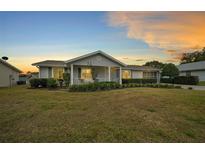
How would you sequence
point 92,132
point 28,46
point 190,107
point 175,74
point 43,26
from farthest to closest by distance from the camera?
1. point 175,74
2. point 28,46
3. point 43,26
4. point 190,107
5. point 92,132

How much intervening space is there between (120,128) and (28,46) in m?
11.9

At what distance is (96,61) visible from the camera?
16.3m

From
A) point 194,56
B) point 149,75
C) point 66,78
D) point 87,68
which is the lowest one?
point 66,78

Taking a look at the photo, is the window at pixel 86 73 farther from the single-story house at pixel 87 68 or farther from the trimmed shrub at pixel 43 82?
the trimmed shrub at pixel 43 82

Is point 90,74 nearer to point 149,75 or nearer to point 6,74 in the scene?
point 149,75

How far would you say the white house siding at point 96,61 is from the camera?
51.4 feet

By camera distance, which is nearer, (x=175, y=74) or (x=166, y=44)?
(x=166, y=44)

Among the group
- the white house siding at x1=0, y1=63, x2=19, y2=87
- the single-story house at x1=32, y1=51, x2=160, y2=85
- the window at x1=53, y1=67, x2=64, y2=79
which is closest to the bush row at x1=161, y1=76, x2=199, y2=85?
the single-story house at x1=32, y1=51, x2=160, y2=85

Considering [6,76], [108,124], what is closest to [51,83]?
[108,124]

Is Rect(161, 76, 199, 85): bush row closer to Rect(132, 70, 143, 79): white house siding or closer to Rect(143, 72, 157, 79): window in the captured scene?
Rect(143, 72, 157, 79): window
